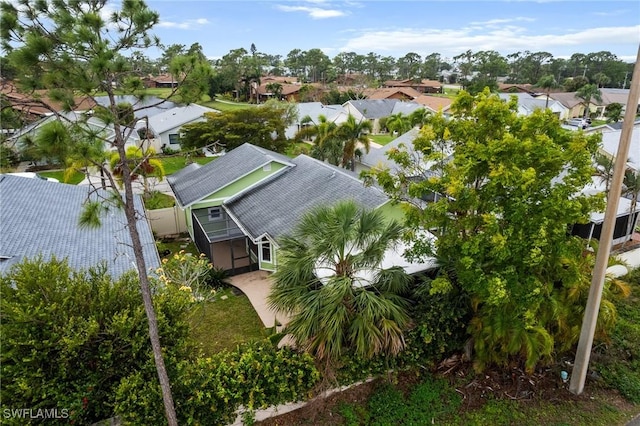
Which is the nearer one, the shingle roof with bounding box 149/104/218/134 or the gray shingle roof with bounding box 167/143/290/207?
the gray shingle roof with bounding box 167/143/290/207

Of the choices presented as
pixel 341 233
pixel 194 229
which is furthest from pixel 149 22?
pixel 194 229

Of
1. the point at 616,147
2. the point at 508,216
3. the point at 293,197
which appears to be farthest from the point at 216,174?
the point at 616,147

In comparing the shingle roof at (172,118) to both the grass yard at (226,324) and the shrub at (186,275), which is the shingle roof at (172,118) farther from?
the grass yard at (226,324)

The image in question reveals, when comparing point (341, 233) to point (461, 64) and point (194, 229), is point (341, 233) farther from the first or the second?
point (461, 64)

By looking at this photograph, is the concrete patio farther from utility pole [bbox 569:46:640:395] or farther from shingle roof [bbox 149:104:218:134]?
shingle roof [bbox 149:104:218:134]

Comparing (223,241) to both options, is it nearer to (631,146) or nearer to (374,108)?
(631,146)

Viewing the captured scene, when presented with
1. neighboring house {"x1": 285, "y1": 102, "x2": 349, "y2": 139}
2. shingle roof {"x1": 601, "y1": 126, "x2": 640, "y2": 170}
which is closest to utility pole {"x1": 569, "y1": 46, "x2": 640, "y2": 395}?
shingle roof {"x1": 601, "y1": 126, "x2": 640, "y2": 170}
